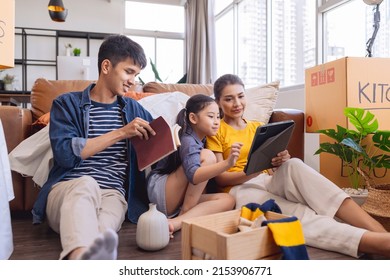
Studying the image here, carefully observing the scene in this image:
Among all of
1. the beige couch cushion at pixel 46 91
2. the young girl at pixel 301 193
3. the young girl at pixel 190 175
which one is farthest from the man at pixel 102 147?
the beige couch cushion at pixel 46 91

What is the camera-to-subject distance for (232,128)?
156 cm

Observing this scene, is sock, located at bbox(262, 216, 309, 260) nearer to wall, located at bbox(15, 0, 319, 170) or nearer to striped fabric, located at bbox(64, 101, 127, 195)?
striped fabric, located at bbox(64, 101, 127, 195)

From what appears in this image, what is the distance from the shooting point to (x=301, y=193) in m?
1.24

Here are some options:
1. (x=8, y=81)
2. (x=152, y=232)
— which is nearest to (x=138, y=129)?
(x=152, y=232)

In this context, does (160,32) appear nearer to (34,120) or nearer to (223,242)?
(34,120)

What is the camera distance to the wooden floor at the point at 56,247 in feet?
3.54

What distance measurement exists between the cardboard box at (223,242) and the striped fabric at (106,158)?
62 cm

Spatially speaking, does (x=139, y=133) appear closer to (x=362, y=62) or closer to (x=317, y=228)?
(x=317, y=228)

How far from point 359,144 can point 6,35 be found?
51.1 inches

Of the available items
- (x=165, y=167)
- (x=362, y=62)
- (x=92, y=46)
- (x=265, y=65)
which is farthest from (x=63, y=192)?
(x=92, y=46)

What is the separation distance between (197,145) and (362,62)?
2.73 ft

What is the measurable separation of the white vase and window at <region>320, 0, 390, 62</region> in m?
1.77

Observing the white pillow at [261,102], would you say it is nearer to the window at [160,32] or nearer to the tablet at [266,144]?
the tablet at [266,144]

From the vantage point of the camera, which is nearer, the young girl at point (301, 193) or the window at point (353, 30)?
the young girl at point (301, 193)
